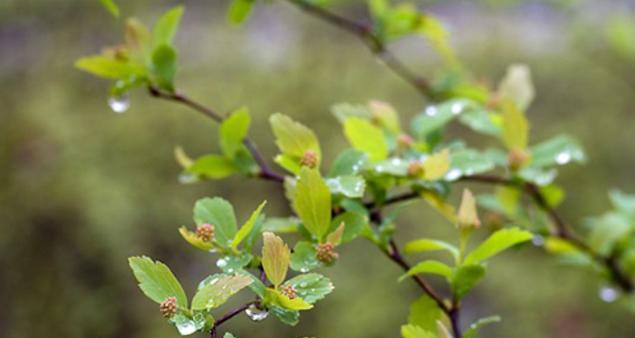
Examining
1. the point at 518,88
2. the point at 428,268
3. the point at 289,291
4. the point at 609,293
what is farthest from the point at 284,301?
the point at 609,293

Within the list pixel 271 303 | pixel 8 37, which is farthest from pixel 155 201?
pixel 271 303

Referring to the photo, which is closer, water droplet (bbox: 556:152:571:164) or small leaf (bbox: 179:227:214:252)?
small leaf (bbox: 179:227:214:252)

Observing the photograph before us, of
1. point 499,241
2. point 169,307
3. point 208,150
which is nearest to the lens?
point 169,307

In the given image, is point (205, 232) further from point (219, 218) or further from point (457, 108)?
point (457, 108)

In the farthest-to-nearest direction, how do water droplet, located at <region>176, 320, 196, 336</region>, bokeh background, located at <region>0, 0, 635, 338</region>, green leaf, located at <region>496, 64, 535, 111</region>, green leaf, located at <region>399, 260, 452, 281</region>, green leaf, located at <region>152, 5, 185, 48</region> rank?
1. bokeh background, located at <region>0, 0, 635, 338</region>
2. green leaf, located at <region>496, 64, 535, 111</region>
3. green leaf, located at <region>152, 5, 185, 48</region>
4. green leaf, located at <region>399, 260, 452, 281</region>
5. water droplet, located at <region>176, 320, 196, 336</region>

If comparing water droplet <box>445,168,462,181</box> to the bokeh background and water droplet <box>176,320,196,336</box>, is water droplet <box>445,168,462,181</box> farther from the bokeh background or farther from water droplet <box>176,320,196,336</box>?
the bokeh background

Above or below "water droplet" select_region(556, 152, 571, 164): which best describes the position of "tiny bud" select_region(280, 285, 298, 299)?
above

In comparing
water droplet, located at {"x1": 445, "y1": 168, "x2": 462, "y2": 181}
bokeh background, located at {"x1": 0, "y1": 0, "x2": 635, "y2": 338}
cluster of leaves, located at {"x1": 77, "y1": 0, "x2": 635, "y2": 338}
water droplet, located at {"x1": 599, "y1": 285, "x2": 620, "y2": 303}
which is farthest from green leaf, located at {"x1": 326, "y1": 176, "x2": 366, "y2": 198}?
bokeh background, located at {"x1": 0, "y1": 0, "x2": 635, "y2": 338}
